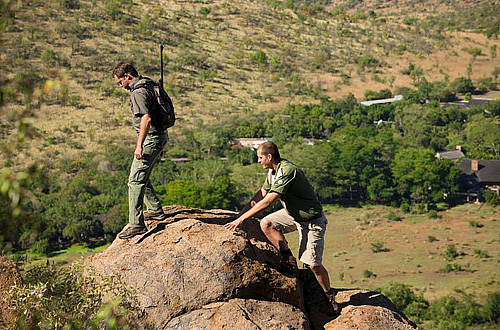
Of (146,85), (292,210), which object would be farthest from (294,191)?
(146,85)

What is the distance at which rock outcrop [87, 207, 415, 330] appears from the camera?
20.2ft

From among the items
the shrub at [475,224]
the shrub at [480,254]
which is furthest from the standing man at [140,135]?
the shrub at [475,224]

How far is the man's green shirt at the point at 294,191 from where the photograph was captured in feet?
20.3

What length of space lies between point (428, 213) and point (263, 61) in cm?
3895

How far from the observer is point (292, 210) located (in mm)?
6461

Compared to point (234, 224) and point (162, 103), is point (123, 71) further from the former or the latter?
point (234, 224)

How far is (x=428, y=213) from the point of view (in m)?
38.8

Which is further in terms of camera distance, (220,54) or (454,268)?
(220,54)

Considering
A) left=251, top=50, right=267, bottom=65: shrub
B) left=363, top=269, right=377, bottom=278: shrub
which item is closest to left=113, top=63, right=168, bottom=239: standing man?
left=363, top=269, right=377, bottom=278: shrub

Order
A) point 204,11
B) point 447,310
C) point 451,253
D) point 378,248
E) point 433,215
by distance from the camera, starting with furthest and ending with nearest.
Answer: point 204,11 → point 433,215 → point 378,248 → point 451,253 → point 447,310

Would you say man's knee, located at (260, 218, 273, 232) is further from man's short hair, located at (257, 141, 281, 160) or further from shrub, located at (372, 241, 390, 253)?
shrub, located at (372, 241, 390, 253)

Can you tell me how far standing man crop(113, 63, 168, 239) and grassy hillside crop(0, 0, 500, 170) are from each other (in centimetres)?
3760

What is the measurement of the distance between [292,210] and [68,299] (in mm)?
2496

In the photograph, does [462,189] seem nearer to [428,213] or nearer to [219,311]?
[428,213]
